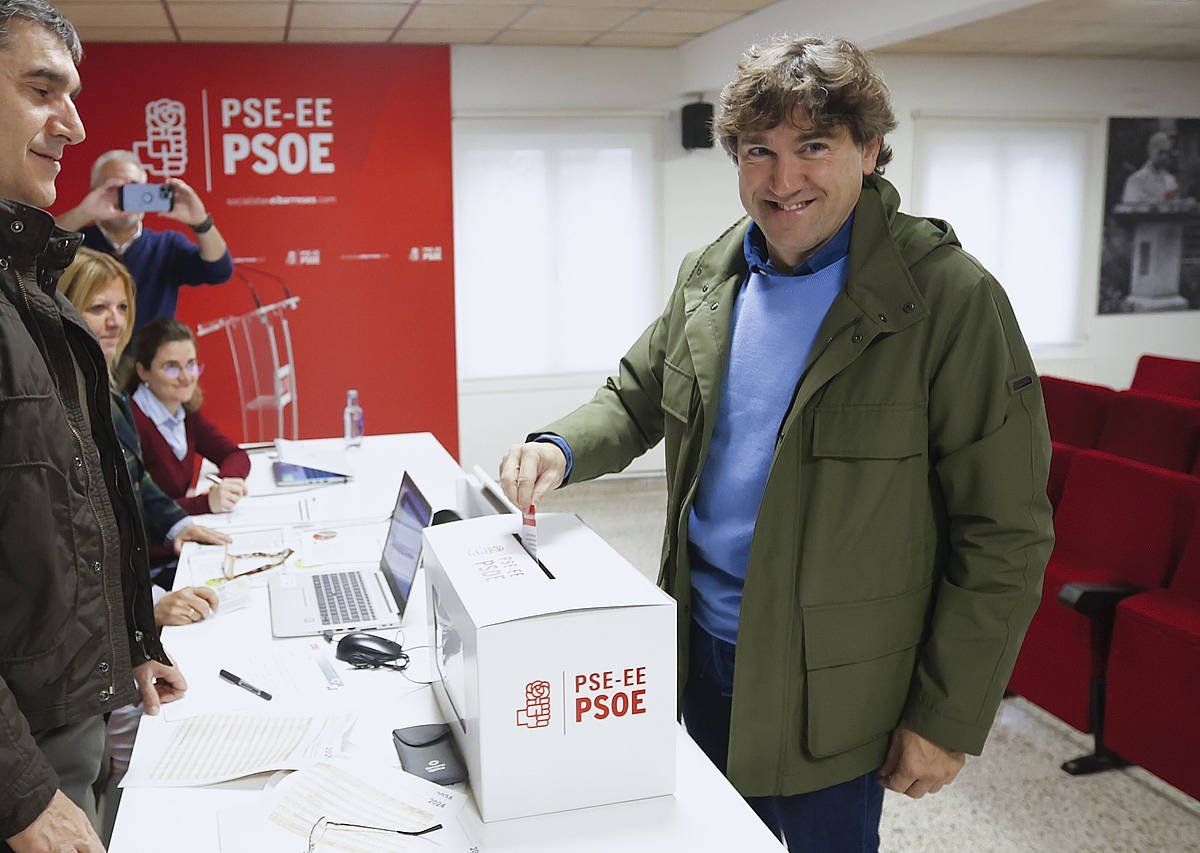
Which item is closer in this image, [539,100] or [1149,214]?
[539,100]

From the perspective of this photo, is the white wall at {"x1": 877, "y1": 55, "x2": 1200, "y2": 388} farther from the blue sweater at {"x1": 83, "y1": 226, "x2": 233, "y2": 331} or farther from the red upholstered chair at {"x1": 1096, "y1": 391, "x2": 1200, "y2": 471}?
the blue sweater at {"x1": 83, "y1": 226, "x2": 233, "y2": 331}

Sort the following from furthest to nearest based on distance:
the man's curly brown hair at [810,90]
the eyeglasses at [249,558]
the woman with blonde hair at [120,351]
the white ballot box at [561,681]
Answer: the woman with blonde hair at [120,351]
the eyeglasses at [249,558]
the man's curly brown hair at [810,90]
the white ballot box at [561,681]

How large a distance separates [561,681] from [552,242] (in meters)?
5.24

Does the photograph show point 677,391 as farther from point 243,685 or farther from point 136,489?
point 136,489

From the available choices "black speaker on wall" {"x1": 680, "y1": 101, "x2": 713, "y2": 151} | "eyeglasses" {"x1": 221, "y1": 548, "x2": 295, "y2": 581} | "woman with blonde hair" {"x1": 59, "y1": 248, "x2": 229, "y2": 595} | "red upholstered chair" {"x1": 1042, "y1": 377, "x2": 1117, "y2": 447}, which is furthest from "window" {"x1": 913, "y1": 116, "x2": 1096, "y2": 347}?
"eyeglasses" {"x1": 221, "y1": 548, "x2": 295, "y2": 581}

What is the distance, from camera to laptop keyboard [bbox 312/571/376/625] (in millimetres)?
2174

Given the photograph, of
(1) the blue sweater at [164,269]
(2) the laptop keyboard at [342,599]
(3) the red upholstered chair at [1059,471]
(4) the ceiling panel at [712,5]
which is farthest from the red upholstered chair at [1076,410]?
(1) the blue sweater at [164,269]

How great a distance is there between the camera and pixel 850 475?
1.44 metres

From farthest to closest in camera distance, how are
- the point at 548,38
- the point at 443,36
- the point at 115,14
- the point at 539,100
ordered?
the point at 539,100 < the point at 548,38 < the point at 443,36 < the point at 115,14

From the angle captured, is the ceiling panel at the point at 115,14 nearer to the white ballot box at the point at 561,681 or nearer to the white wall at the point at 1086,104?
the white wall at the point at 1086,104

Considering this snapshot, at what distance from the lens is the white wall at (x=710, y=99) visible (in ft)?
20.0

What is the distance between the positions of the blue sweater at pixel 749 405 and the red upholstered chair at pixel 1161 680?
5.31 feet

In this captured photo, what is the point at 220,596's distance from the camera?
7.66 feet

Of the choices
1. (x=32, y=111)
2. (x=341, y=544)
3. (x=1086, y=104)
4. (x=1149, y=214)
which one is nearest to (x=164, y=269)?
(x=341, y=544)
